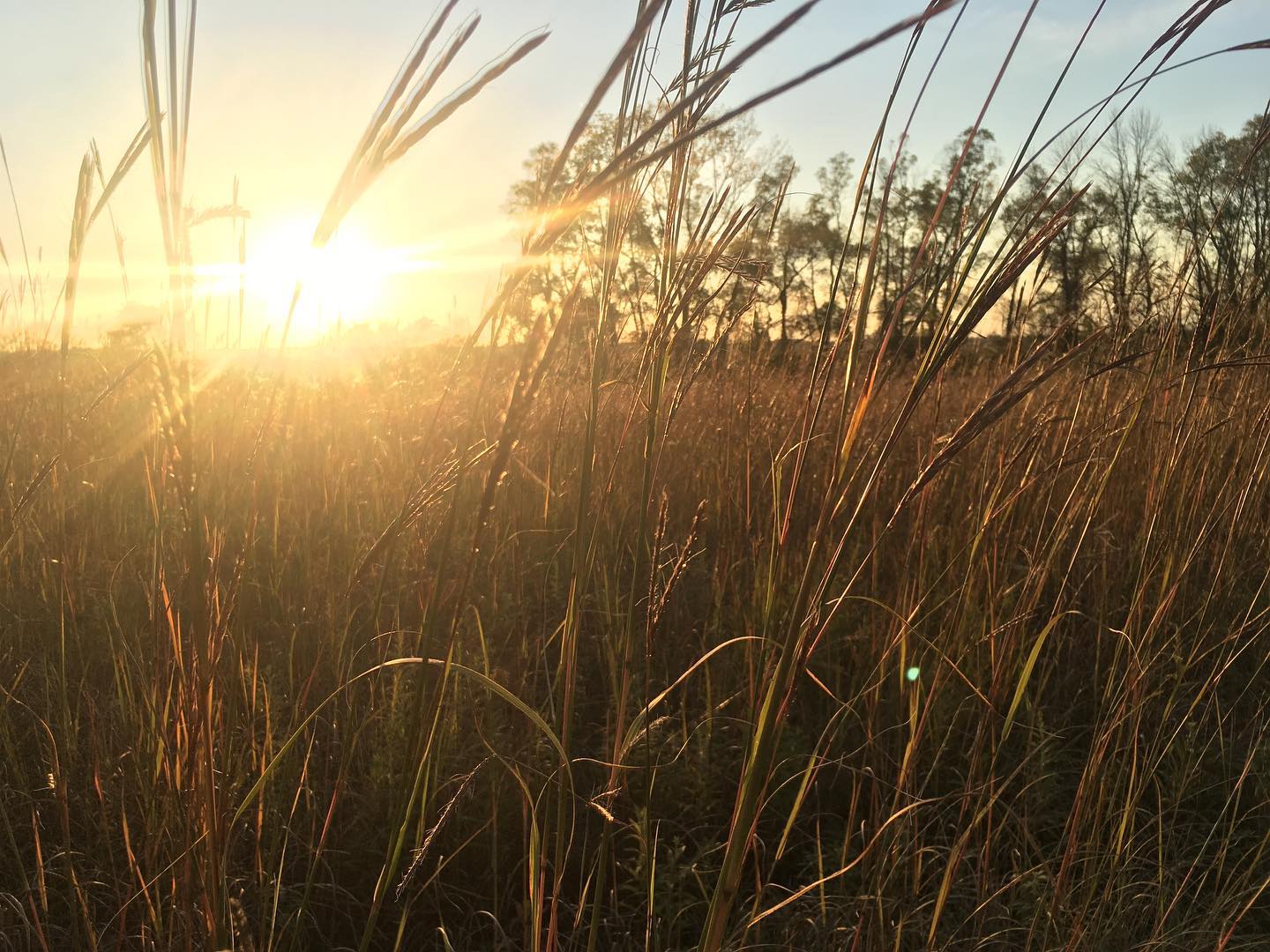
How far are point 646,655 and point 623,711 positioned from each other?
0.32ft

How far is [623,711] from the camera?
0.81m

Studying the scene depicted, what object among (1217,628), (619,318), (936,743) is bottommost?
(936,743)

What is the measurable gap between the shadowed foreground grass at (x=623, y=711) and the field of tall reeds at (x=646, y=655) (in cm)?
1

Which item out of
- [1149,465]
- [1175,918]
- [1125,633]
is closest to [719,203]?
[1125,633]

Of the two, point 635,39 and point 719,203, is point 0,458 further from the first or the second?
point 635,39

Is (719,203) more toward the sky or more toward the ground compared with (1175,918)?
more toward the sky

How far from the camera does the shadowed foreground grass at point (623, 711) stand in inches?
33.3

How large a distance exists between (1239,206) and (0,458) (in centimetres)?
377

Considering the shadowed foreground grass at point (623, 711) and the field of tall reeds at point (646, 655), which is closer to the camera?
the field of tall reeds at point (646, 655)

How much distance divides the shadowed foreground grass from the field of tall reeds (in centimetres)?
1

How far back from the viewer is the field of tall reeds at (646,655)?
67 centimetres

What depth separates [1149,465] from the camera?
223 centimetres

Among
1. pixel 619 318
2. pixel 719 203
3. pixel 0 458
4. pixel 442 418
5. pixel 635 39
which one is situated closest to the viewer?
pixel 635 39

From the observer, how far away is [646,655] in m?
0.75
